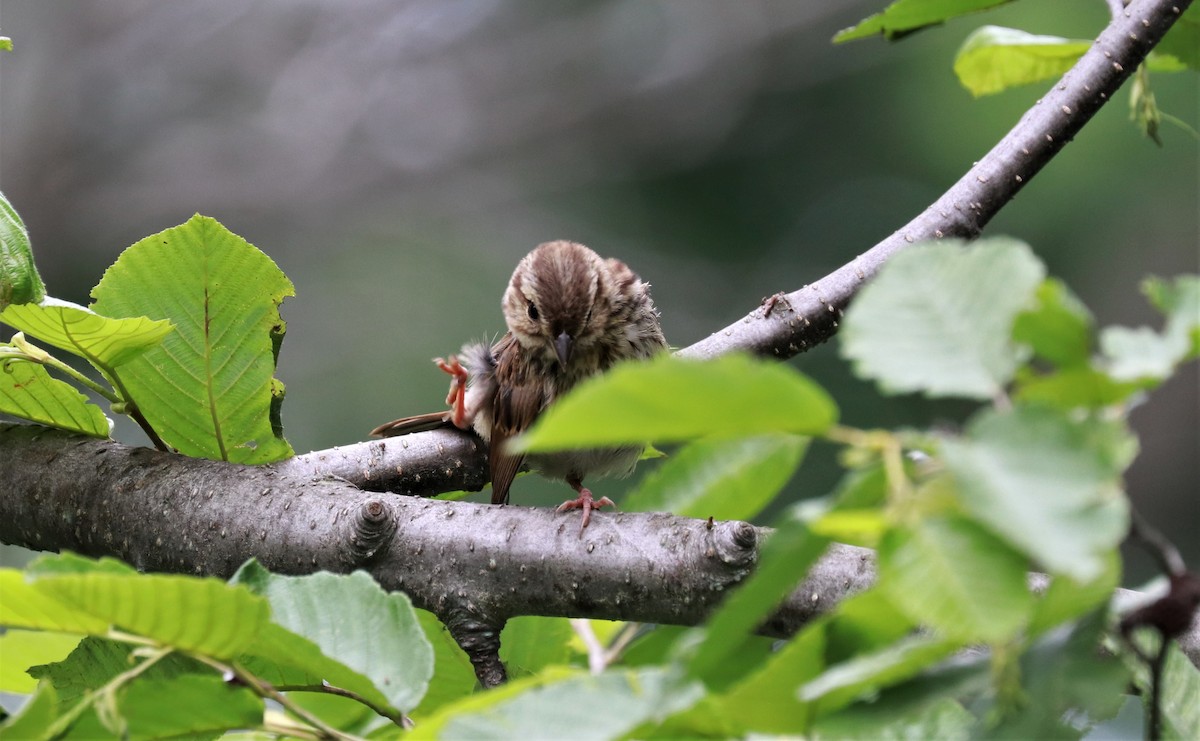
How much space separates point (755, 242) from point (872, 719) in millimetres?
10709

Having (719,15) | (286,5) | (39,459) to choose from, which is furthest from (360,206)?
(39,459)

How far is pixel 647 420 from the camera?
0.48m

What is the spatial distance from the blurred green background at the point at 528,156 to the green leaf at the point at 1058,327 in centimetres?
864

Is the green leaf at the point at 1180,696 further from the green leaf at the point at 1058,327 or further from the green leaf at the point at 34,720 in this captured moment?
the green leaf at the point at 34,720

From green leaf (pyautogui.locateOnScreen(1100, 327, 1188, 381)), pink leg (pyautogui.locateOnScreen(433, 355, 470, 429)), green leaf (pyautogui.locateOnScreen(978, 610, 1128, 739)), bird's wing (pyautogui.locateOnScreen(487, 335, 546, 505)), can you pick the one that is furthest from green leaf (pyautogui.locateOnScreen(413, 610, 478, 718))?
pink leg (pyautogui.locateOnScreen(433, 355, 470, 429))

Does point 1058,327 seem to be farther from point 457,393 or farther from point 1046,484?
point 457,393

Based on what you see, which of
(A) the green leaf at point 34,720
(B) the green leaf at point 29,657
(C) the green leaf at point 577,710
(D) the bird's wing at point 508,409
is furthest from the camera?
(D) the bird's wing at point 508,409

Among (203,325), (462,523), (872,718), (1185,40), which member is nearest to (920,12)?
(1185,40)

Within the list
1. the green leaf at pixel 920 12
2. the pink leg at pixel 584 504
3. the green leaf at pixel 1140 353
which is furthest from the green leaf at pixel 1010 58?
the green leaf at pixel 1140 353

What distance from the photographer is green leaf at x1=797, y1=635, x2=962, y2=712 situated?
1.67ft

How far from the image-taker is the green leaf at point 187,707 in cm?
76

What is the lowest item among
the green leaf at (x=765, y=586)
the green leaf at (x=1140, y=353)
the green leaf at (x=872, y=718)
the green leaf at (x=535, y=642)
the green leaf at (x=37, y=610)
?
the green leaf at (x=535, y=642)

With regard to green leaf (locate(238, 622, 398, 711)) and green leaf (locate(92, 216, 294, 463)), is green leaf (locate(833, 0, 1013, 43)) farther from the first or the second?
green leaf (locate(238, 622, 398, 711))

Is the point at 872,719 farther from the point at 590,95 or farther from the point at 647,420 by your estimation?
the point at 590,95
